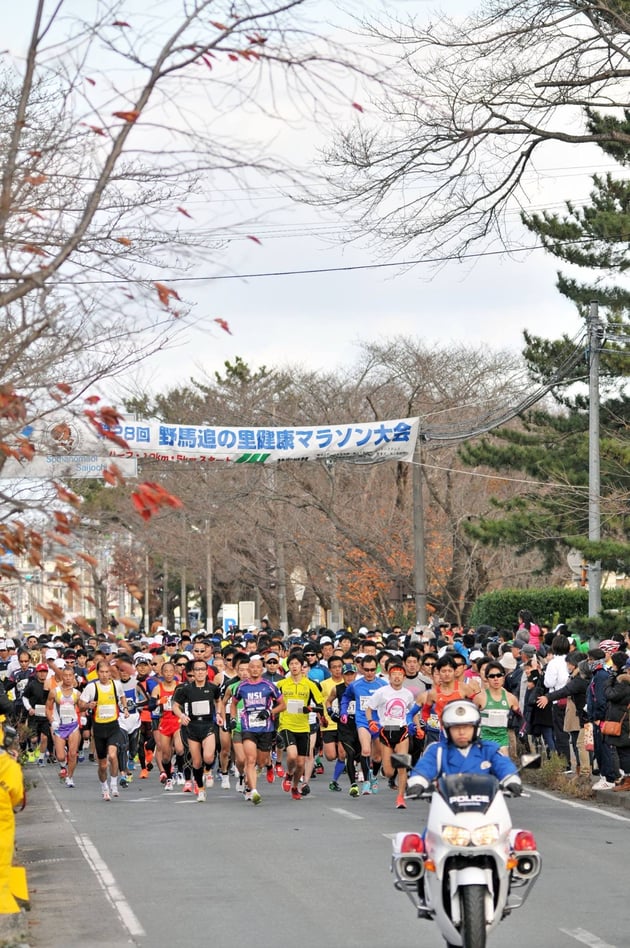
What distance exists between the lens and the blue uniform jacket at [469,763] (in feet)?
29.7

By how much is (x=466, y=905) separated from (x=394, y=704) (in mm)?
9798

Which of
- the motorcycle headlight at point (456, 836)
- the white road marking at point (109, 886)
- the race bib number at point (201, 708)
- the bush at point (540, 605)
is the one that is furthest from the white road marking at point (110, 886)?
the bush at point (540, 605)

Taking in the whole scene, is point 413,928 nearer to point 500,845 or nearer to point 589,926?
point 589,926

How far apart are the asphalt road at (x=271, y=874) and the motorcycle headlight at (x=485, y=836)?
143 centimetres

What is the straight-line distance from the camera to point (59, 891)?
1193 cm

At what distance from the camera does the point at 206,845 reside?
1419 cm

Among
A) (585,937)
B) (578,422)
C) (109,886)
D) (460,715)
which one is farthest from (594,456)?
(460,715)

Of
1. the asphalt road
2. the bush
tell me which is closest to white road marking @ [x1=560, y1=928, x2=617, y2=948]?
the asphalt road

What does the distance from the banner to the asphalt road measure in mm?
13009

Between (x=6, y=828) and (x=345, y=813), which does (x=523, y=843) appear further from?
(x=345, y=813)

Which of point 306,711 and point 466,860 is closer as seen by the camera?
point 466,860

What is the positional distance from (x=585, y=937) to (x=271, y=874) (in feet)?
11.2

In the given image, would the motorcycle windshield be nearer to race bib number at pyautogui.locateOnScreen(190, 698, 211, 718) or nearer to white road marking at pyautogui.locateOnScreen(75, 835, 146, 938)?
white road marking at pyautogui.locateOnScreen(75, 835, 146, 938)

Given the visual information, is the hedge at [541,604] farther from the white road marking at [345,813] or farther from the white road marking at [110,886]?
the white road marking at [110,886]
